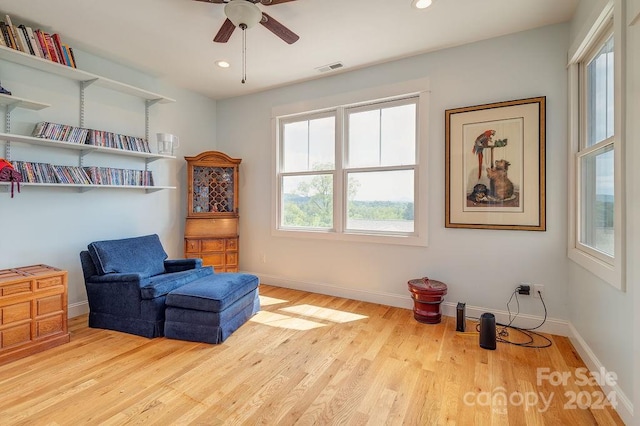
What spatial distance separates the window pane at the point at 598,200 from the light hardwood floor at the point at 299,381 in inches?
36.6

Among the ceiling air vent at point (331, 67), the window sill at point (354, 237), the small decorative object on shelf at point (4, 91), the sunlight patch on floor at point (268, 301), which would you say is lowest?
the sunlight patch on floor at point (268, 301)

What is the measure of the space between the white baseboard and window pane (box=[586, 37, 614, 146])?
1529 millimetres

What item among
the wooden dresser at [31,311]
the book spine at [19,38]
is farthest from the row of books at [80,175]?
the book spine at [19,38]

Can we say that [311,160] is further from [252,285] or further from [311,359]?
[311,359]

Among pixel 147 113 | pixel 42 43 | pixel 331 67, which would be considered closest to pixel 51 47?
pixel 42 43

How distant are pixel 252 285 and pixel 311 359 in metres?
1.06

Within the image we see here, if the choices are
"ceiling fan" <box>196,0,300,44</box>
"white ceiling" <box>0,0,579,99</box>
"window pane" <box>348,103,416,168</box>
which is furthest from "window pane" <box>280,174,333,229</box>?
"ceiling fan" <box>196,0,300,44</box>

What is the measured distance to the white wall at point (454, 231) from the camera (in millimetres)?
2674

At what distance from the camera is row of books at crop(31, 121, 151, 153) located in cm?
274

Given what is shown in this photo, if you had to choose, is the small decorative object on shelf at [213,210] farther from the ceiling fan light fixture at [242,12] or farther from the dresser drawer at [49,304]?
the ceiling fan light fixture at [242,12]

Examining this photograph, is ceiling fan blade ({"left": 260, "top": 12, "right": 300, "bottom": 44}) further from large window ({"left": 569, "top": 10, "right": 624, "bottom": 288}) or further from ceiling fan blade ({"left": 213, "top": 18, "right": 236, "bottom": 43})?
large window ({"left": 569, "top": 10, "right": 624, "bottom": 288})

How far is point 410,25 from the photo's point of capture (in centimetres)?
268

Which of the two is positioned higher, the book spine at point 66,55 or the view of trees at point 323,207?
the book spine at point 66,55

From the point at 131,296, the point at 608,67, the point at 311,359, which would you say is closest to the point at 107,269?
the point at 131,296
